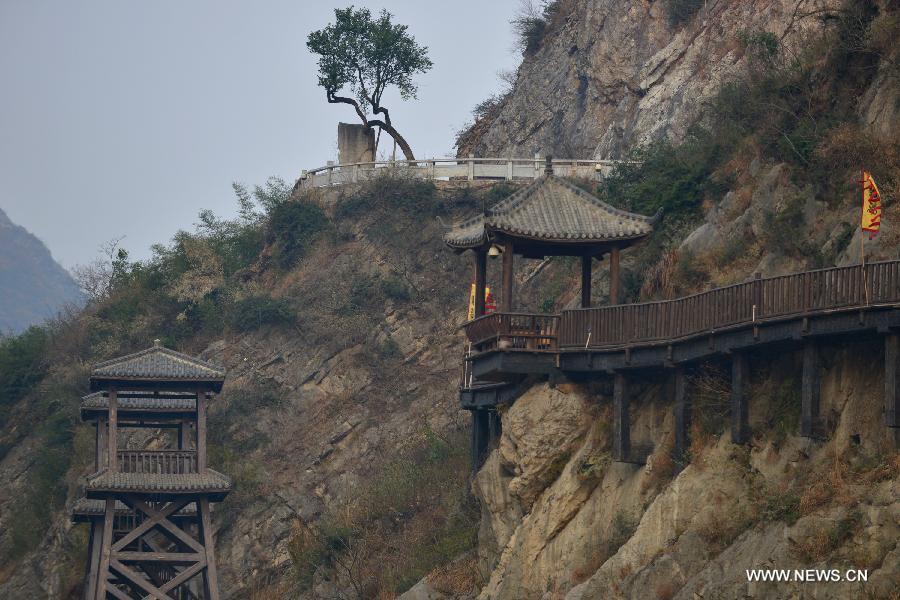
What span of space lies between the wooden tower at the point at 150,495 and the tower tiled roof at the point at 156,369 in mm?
27

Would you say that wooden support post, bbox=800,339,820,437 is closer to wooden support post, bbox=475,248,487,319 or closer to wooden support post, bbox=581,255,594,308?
wooden support post, bbox=581,255,594,308

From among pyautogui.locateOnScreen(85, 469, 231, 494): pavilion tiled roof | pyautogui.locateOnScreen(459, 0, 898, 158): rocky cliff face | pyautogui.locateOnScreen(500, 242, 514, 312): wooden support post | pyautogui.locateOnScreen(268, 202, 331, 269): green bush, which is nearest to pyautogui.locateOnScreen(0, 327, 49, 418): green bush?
pyautogui.locateOnScreen(268, 202, 331, 269): green bush

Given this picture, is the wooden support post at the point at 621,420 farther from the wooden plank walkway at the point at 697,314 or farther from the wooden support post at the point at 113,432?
the wooden support post at the point at 113,432

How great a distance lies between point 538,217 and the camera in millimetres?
40500

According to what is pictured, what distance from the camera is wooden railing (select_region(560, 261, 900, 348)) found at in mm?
30250

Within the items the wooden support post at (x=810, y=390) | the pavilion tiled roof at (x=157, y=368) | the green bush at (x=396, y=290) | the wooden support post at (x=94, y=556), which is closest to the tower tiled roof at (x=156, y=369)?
the pavilion tiled roof at (x=157, y=368)

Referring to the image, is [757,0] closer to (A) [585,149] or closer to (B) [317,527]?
(A) [585,149]

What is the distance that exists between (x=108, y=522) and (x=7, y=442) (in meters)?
20.0

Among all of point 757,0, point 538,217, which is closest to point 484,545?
point 538,217

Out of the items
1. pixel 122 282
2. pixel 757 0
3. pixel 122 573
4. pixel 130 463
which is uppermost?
pixel 757 0

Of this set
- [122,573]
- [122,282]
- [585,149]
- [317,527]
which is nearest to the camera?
[122,573]

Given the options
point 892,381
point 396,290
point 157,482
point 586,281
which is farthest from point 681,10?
point 892,381

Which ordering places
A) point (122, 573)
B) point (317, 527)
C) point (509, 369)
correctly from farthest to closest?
point (317, 527)
point (122, 573)
point (509, 369)
